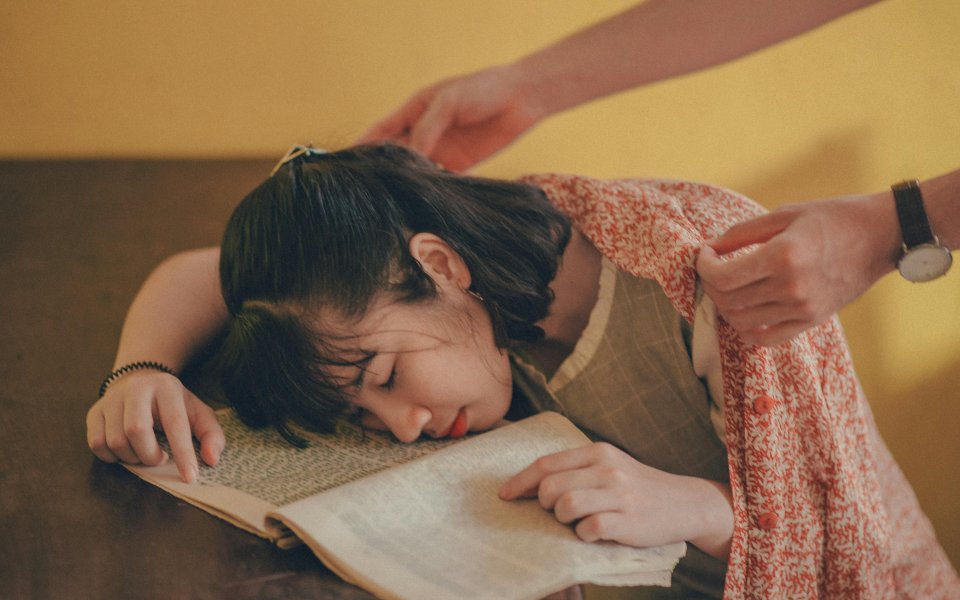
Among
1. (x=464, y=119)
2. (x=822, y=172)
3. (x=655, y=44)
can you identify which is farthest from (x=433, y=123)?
(x=822, y=172)

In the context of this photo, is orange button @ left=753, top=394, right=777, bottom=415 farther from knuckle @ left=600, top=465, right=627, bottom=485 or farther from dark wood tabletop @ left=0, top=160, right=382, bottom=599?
dark wood tabletop @ left=0, top=160, right=382, bottom=599

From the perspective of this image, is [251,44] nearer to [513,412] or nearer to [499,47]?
[499,47]

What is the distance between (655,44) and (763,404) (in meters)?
0.58

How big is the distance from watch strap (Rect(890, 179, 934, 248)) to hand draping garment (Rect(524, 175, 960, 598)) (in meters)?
0.14

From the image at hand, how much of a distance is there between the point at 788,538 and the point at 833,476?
75 millimetres

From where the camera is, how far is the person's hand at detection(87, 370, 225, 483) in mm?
682

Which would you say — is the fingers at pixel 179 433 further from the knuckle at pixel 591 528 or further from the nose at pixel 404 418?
the knuckle at pixel 591 528

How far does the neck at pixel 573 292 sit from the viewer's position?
94cm

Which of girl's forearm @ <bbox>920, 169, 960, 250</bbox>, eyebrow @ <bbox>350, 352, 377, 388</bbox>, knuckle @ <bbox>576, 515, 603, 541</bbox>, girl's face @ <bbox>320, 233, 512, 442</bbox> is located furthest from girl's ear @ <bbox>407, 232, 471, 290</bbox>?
girl's forearm @ <bbox>920, 169, 960, 250</bbox>

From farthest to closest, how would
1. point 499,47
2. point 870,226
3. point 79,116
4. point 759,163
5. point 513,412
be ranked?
1. point 759,163
2. point 499,47
3. point 79,116
4. point 513,412
5. point 870,226

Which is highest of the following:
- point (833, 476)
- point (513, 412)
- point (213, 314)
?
point (833, 476)

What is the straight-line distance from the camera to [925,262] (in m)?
0.67

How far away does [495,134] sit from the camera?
3.84 feet

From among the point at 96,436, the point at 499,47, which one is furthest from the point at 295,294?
the point at 499,47
